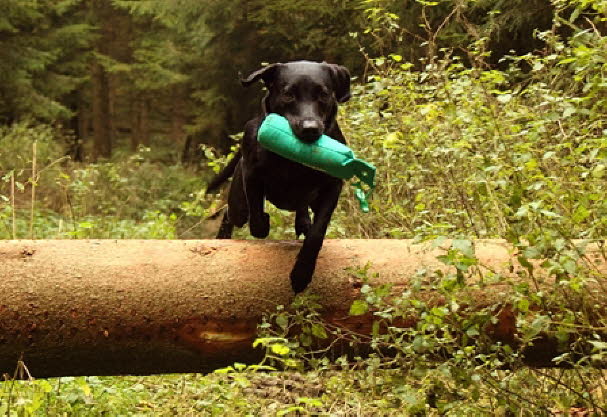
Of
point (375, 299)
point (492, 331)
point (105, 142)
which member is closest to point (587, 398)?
point (492, 331)

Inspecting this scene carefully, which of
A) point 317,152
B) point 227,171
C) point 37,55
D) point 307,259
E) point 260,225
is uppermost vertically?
point 317,152

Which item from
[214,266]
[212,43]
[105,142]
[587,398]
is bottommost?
[105,142]

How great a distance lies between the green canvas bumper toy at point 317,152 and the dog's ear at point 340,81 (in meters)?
0.57

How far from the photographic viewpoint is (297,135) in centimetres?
419

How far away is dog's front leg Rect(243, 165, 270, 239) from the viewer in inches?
181

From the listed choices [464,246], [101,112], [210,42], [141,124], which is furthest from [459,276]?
[141,124]

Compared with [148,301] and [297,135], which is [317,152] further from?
[148,301]

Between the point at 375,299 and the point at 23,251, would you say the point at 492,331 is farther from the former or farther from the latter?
the point at 23,251

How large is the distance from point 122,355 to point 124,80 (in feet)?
73.0

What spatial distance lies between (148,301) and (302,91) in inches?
56.8

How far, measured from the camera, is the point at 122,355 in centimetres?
402

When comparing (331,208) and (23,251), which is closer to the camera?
(23,251)

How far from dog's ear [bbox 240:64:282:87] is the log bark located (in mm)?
1005

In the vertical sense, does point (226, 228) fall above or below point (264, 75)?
below
